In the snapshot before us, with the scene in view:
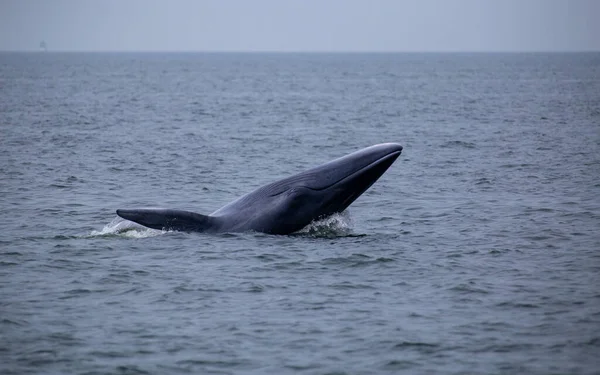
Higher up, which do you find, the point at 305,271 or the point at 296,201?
the point at 296,201

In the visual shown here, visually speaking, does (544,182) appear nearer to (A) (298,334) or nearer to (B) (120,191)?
(B) (120,191)

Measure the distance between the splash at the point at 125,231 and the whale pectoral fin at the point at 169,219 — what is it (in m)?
1.49

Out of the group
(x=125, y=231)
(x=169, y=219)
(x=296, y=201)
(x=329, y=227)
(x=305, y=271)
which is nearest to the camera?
(x=305, y=271)

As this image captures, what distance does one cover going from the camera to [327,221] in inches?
873

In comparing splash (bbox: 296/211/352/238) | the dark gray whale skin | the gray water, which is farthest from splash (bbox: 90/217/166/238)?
splash (bbox: 296/211/352/238)

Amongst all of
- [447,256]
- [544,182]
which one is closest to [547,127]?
[544,182]

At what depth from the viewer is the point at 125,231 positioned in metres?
24.3

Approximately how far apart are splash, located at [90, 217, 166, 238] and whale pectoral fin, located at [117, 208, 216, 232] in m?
1.49

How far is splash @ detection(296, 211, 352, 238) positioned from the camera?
22.1 metres

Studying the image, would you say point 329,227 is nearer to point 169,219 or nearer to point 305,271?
point 305,271

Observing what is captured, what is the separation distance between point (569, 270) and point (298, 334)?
7.20 m

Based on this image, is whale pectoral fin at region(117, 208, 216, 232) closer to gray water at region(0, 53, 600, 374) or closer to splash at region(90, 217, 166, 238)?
gray water at region(0, 53, 600, 374)

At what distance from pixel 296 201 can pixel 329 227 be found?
171 centimetres

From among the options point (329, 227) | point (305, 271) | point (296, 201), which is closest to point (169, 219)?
point (296, 201)
